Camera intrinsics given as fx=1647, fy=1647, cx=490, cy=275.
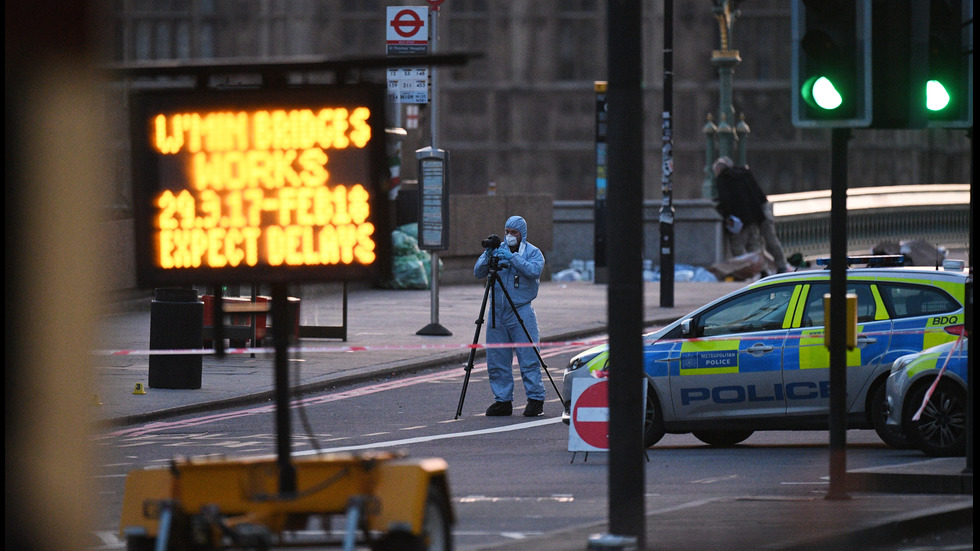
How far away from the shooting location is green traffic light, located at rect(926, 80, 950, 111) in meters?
9.66

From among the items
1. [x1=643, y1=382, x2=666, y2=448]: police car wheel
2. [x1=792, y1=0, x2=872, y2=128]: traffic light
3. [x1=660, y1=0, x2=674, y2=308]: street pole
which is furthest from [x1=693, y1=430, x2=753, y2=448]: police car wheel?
[x1=660, y1=0, x2=674, y2=308]: street pole

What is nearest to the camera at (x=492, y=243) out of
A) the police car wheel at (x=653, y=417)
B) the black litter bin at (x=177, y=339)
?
the police car wheel at (x=653, y=417)

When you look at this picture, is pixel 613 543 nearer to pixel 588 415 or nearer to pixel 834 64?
pixel 834 64

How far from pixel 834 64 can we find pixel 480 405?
7.83 m

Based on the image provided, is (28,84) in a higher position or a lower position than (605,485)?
higher

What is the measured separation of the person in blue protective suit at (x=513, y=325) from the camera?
15180 mm

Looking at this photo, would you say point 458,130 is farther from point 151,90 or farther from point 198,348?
point 151,90

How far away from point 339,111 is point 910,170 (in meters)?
57.7

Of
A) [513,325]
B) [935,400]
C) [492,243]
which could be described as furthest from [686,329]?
[492,243]

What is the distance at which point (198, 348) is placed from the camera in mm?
17406

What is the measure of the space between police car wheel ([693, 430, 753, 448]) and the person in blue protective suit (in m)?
2.04

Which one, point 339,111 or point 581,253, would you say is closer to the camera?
point 339,111

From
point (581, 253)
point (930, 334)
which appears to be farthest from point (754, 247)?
point (930, 334)

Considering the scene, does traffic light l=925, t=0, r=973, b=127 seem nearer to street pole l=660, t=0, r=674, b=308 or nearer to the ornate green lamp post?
street pole l=660, t=0, r=674, b=308
